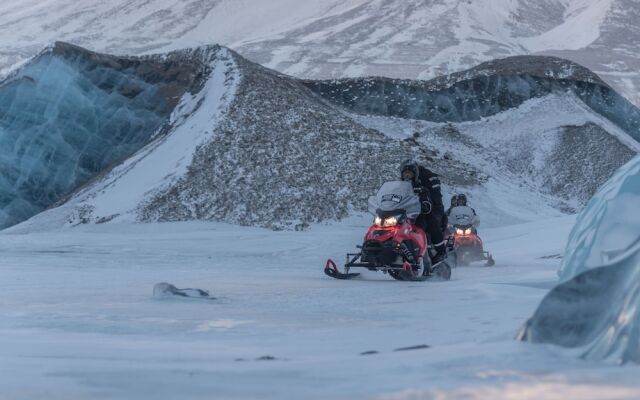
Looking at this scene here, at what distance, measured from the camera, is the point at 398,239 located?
13164 mm

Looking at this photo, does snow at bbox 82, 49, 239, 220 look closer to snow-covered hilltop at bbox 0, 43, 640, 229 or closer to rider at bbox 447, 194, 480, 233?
snow-covered hilltop at bbox 0, 43, 640, 229

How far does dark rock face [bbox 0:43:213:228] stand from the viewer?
133 feet

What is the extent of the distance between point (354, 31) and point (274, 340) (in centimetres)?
14358

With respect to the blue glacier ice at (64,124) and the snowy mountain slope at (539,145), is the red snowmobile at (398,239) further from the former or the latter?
the blue glacier ice at (64,124)

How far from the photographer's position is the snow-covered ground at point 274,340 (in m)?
3.97

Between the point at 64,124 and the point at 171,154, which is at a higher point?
the point at 64,124

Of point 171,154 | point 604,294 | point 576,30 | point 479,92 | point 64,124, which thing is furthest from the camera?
point 576,30

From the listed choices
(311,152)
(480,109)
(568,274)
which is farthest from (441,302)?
(480,109)

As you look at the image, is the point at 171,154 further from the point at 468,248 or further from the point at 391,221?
the point at 391,221

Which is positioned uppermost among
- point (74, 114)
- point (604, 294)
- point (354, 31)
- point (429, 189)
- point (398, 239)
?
point (354, 31)

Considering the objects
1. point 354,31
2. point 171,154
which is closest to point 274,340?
point 171,154

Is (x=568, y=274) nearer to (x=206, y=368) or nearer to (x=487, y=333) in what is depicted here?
(x=487, y=333)

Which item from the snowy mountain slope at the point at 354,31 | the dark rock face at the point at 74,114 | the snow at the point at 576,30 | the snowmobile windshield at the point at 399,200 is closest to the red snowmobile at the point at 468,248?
the snowmobile windshield at the point at 399,200

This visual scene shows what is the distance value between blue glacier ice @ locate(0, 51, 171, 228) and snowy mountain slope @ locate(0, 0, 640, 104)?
80912 mm
